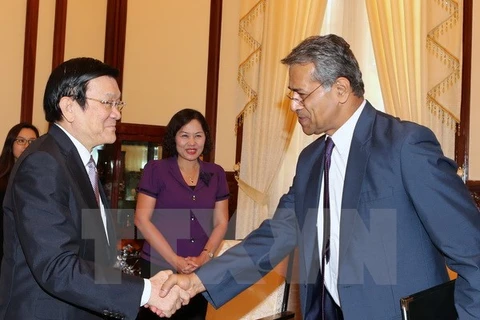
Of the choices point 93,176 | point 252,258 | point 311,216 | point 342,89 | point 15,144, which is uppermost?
point 342,89

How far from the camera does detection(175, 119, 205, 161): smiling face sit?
4156 mm

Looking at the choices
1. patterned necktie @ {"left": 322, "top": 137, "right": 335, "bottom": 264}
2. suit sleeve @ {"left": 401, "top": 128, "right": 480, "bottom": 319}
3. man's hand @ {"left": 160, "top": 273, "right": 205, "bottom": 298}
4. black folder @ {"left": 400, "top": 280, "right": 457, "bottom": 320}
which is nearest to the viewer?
black folder @ {"left": 400, "top": 280, "right": 457, "bottom": 320}

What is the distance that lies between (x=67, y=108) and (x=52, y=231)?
1.52 ft

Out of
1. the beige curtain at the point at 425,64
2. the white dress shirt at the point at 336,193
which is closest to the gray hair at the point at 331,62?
the white dress shirt at the point at 336,193

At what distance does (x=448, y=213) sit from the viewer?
2.07 meters

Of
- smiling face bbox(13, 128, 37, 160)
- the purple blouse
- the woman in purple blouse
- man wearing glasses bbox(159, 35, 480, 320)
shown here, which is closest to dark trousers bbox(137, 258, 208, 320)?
the woman in purple blouse

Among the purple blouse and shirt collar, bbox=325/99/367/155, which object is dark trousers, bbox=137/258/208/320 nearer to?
the purple blouse

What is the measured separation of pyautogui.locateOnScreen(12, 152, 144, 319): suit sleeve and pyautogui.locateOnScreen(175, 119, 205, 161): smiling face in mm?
2029

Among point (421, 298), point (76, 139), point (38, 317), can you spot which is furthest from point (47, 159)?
point (421, 298)

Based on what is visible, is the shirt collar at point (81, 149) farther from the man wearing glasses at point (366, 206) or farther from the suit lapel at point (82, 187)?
the man wearing glasses at point (366, 206)

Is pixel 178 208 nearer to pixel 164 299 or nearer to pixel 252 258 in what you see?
pixel 252 258

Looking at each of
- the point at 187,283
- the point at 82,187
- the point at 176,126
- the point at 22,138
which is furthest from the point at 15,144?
the point at 82,187

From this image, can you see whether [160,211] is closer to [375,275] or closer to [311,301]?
[311,301]

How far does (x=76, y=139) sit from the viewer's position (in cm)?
233
